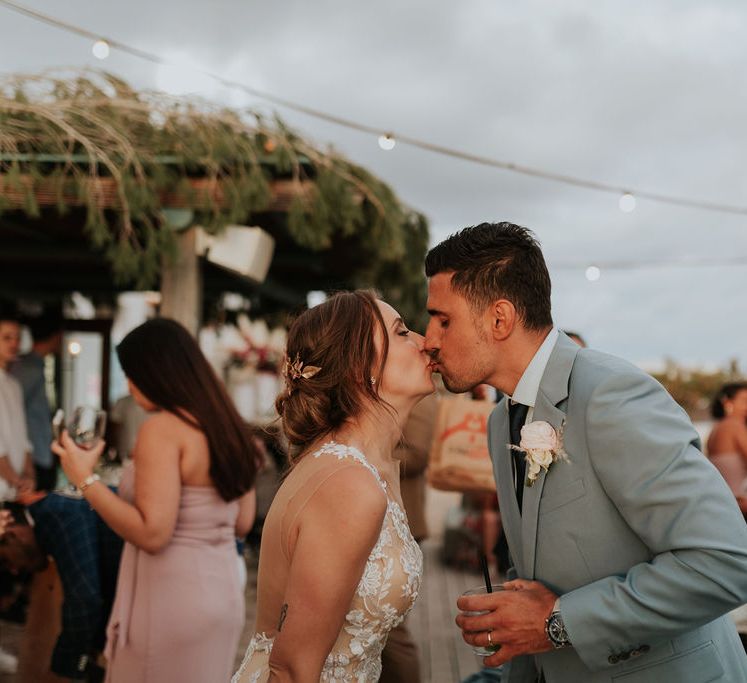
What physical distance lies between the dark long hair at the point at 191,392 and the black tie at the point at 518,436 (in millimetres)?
1459

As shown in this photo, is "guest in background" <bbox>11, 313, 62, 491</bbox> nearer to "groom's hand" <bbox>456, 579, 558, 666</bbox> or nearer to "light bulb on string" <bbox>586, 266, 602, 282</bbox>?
"groom's hand" <bbox>456, 579, 558, 666</bbox>

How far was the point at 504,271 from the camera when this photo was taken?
2.11 metres

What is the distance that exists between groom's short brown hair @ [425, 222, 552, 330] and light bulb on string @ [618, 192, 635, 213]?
283 inches

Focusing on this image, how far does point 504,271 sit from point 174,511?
68.6 inches

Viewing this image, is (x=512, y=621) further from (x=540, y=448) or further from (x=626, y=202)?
(x=626, y=202)

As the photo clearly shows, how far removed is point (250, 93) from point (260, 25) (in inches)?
130

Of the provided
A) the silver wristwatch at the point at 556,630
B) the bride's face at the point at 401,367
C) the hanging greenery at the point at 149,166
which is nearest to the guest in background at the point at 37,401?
the hanging greenery at the point at 149,166

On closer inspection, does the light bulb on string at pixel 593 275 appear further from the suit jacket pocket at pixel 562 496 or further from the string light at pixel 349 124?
the suit jacket pocket at pixel 562 496

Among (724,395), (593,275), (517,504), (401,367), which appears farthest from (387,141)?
(593,275)

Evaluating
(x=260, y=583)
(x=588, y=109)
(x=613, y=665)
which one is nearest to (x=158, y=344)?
(x=260, y=583)

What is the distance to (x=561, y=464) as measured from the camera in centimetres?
189

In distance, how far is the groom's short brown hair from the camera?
211cm

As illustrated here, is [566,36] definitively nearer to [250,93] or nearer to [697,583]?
[250,93]

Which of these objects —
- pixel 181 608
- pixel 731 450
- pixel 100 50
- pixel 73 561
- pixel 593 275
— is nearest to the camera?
pixel 181 608
